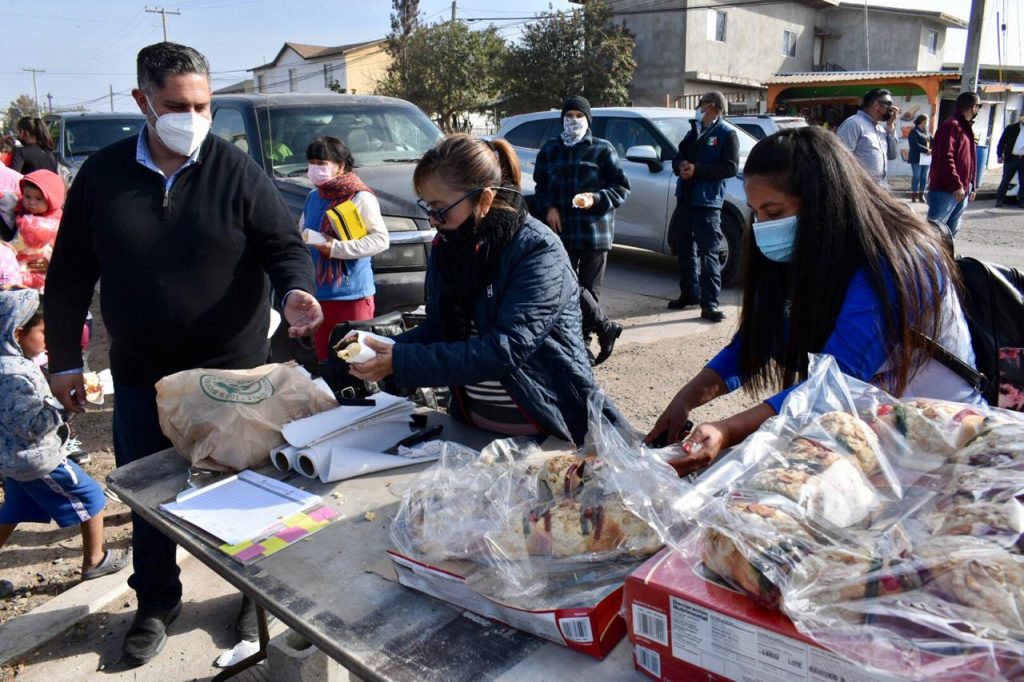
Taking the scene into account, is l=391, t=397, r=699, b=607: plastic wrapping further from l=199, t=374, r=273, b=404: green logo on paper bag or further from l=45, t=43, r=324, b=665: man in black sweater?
l=45, t=43, r=324, b=665: man in black sweater

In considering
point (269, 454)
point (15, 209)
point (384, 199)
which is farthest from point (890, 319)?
point (15, 209)

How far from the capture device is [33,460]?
2.94 meters

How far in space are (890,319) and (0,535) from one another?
367cm

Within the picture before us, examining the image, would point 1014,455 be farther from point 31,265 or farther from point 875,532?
point 31,265

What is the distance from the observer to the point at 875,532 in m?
1.12

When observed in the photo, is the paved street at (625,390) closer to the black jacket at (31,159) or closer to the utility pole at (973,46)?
the utility pole at (973,46)

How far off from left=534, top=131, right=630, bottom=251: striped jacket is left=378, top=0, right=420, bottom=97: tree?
2687cm

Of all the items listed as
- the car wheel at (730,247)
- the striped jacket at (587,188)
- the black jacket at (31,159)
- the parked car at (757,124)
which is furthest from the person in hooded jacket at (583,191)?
the black jacket at (31,159)

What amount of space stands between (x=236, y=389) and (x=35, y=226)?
402 cm

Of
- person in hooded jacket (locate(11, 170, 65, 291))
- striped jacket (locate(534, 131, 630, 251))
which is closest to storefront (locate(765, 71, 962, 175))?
striped jacket (locate(534, 131, 630, 251))

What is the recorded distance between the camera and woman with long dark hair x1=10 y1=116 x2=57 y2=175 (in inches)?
310

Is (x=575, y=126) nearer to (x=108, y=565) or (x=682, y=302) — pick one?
(x=682, y=302)

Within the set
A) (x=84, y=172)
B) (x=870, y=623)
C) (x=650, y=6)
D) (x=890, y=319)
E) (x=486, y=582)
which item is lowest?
(x=486, y=582)

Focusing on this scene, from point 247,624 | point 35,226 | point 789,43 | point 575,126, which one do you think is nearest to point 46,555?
point 247,624
